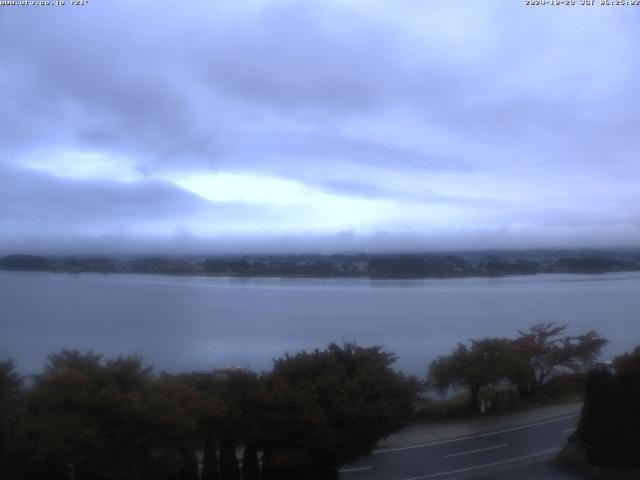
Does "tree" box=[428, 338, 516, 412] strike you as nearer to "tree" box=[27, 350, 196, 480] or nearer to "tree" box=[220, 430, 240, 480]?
"tree" box=[220, 430, 240, 480]

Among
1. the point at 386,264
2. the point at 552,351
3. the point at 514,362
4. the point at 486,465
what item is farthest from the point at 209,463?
the point at 386,264

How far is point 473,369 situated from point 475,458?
5.99 m

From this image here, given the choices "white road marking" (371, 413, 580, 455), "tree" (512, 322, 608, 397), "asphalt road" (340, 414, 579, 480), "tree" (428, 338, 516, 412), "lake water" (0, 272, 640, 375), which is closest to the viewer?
"asphalt road" (340, 414, 579, 480)

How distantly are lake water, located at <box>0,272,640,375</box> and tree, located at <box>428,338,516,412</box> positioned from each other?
2.81 metres

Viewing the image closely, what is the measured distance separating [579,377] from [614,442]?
11.1 m

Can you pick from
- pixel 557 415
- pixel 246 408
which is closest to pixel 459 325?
pixel 557 415

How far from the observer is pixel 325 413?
40.9 feet

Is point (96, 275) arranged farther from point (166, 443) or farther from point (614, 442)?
point (614, 442)

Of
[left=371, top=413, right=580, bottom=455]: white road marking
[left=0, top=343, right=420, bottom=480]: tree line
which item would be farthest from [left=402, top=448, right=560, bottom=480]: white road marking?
[left=371, top=413, right=580, bottom=455]: white road marking

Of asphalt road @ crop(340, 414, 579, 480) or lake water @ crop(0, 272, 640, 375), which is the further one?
lake water @ crop(0, 272, 640, 375)

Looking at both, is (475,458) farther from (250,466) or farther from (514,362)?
(514,362)

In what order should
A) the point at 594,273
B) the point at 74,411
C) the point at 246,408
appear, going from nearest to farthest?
the point at 74,411 → the point at 246,408 → the point at 594,273

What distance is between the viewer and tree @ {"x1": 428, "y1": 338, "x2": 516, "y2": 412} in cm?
2103

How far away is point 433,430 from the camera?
1825 cm
